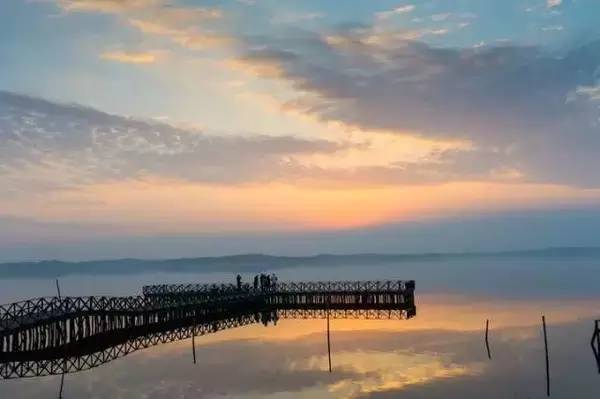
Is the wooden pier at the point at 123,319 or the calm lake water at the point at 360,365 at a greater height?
the wooden pier at the point at 123,319

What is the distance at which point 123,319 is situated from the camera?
1893 inches

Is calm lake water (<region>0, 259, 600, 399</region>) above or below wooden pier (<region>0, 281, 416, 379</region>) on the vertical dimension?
below

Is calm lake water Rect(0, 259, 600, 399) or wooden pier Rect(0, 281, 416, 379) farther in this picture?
calm lake water Rect(0, 259, 600, 399)

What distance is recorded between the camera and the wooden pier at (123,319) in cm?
3822

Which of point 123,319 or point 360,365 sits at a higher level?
point 123,319

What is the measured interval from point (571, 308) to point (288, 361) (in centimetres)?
5048

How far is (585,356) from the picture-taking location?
48.6 metres

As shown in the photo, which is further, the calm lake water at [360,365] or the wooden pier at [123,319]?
the calm lake water at [360,365]

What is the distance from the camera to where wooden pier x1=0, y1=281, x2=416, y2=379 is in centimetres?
3822

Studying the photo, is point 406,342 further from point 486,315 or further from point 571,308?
point 571,308

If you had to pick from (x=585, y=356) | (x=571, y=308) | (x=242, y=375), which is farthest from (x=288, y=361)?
(x=571, y=308)

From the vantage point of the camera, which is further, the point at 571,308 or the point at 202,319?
the point at 571,308

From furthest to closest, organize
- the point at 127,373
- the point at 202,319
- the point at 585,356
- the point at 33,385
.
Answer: the point at 202,319, the point at 585,356, the point at 127,373, the point at 33,385

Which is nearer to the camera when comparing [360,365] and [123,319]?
[360,365]
